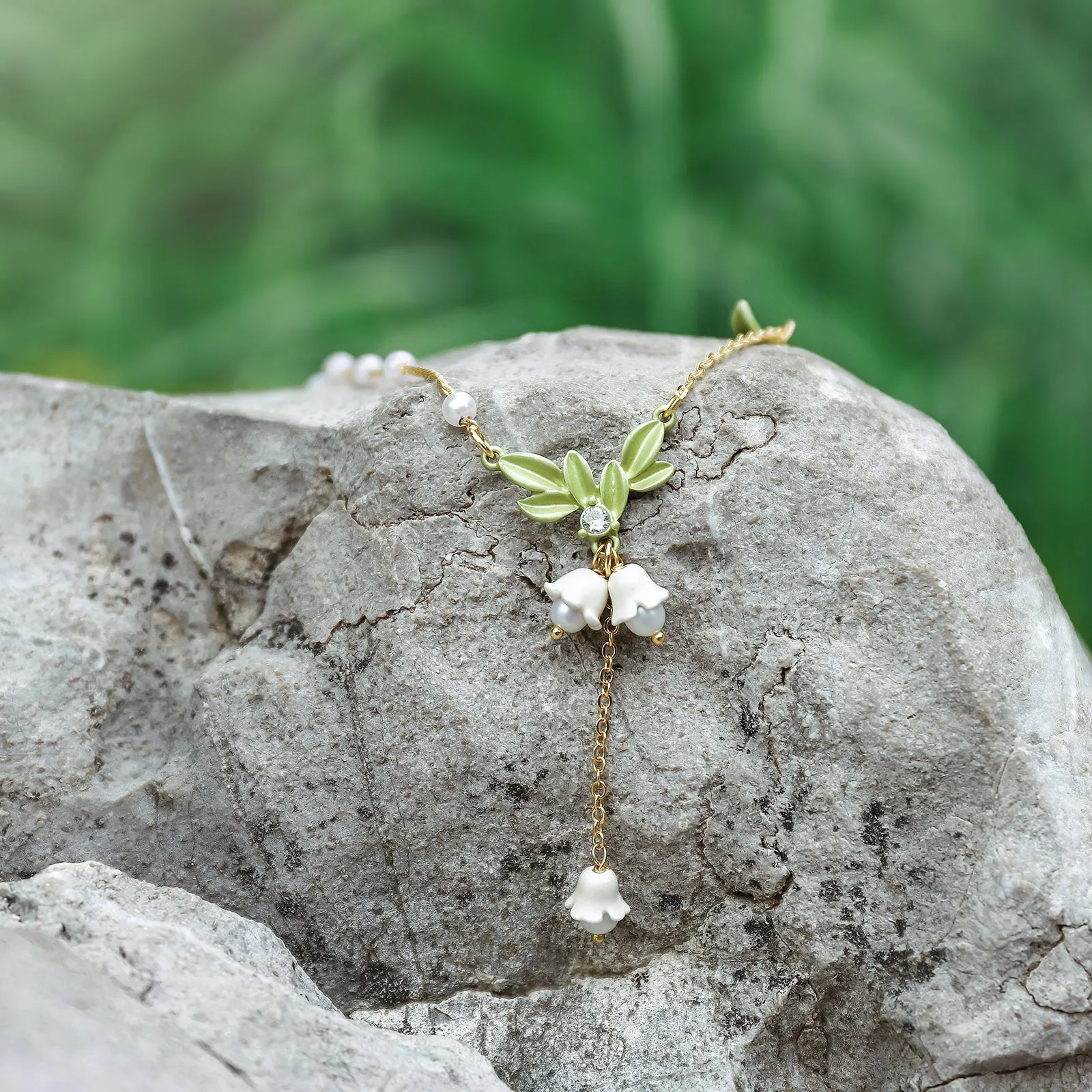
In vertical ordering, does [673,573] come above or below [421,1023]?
above

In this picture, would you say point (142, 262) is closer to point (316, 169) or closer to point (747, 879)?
point (316, 169)

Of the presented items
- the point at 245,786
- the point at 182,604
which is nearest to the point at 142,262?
the point at 182,604

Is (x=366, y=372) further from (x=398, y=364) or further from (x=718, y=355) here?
(x=718, y=355)

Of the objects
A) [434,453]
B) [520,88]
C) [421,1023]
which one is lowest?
[421,1023]

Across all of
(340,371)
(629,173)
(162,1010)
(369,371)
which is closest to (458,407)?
(369,371)

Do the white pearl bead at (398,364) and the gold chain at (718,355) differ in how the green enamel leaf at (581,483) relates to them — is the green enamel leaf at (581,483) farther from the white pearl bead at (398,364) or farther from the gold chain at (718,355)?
the white pearl bead at (398,364)

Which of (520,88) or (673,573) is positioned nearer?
(673,573)

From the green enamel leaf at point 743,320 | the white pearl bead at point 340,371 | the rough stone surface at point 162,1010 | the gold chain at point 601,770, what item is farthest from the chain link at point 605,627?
the white pearl bead at point 340,371
